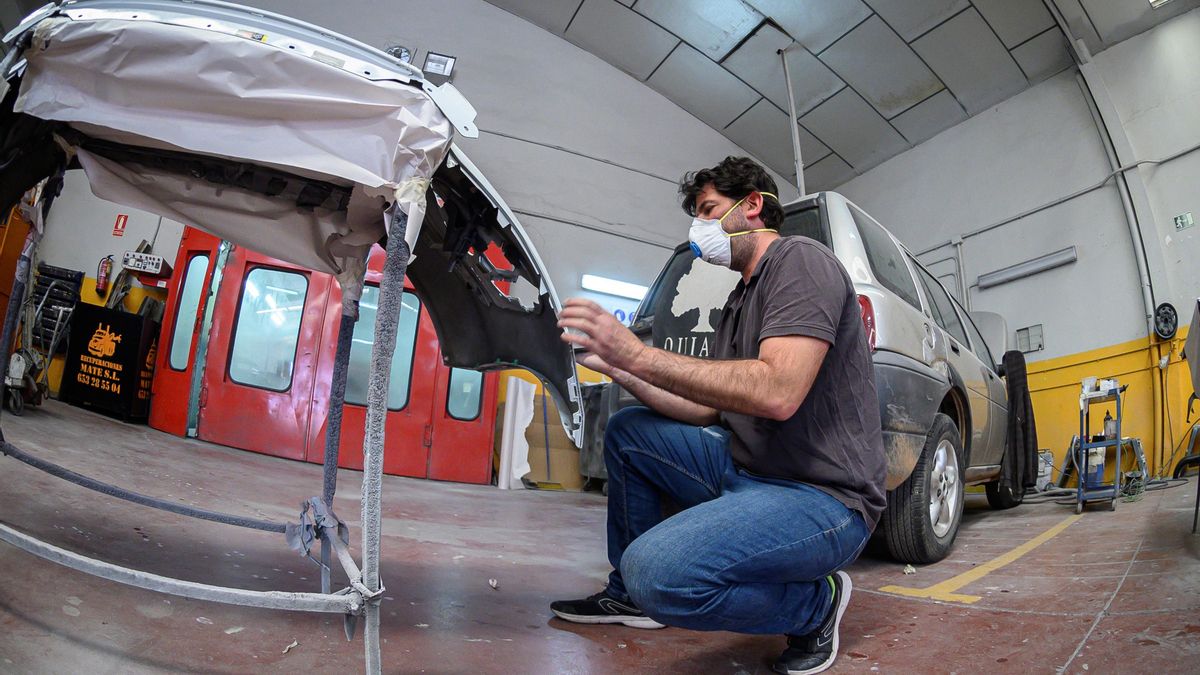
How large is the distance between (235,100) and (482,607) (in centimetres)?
152

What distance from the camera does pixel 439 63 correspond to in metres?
7.23

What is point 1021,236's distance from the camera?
7148mm

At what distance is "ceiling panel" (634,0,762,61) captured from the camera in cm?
696

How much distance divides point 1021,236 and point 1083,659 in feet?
24.0

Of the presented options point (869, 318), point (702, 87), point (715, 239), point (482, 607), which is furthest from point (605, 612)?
point (702, 87)

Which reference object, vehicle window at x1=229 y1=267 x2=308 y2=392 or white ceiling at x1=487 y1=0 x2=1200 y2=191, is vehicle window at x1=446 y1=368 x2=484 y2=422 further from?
white ceiling at x1=487 y1=0 x2=1200 y2=191

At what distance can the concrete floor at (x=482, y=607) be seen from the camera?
1.28 metres

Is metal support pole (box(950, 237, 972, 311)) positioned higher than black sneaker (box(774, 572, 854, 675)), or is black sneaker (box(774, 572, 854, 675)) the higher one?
metal support pole (box(950, 237, 972, 311))

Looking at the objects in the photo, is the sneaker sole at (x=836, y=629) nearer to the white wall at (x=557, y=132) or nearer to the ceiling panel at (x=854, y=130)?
the white wall at (x=557, y=132)

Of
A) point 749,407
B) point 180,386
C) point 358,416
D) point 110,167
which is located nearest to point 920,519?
point 749,407

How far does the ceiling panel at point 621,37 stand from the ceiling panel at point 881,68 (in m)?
2.20

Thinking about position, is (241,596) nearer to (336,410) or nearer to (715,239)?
(336,410)

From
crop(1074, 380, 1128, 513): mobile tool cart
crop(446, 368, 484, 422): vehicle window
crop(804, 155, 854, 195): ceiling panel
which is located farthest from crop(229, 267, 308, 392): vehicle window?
crop(804, 155, 854, 195): ceiling panel

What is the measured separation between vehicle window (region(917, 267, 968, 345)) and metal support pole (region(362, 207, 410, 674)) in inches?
116
